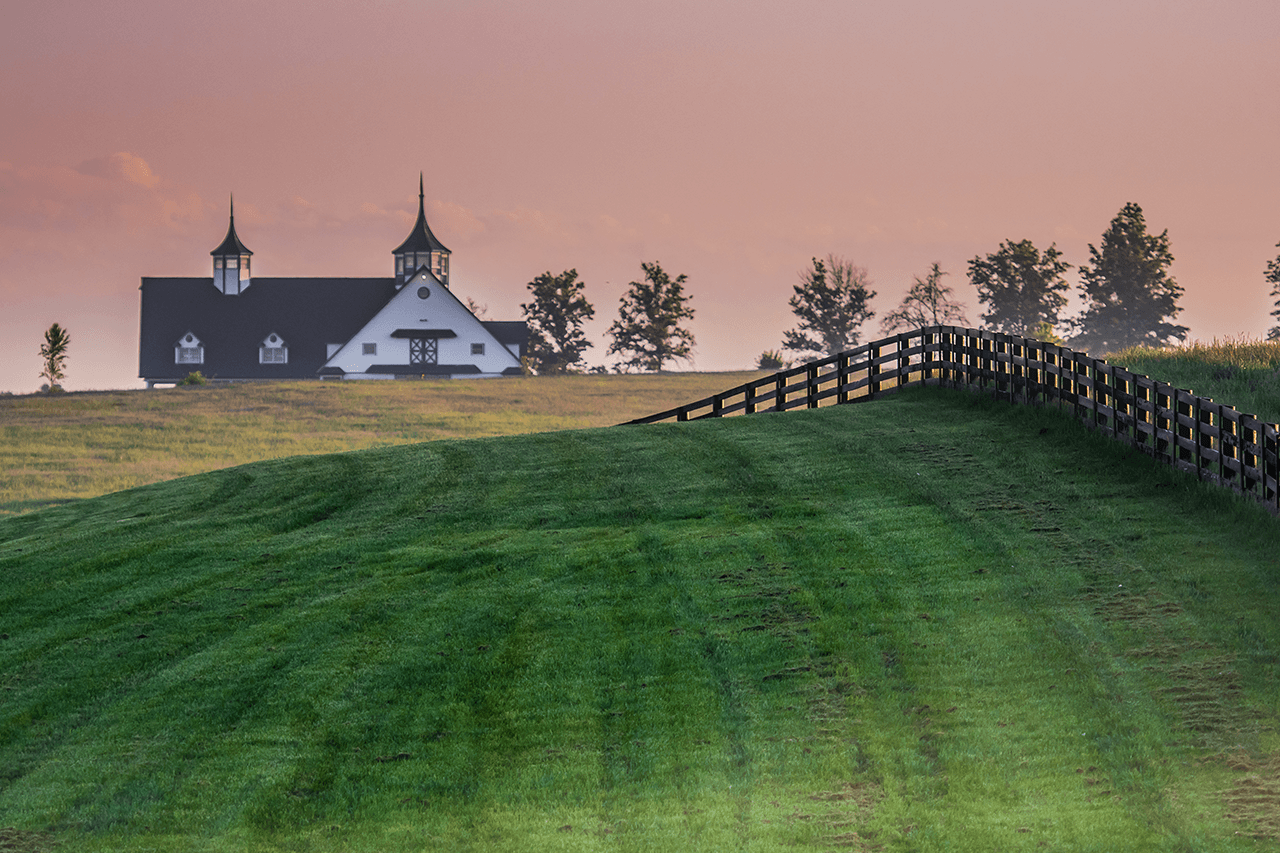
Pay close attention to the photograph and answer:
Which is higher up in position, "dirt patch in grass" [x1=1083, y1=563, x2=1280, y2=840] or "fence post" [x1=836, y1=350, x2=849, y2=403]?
"fence post" [x1=836, y1=350, x2=849, y2=403]

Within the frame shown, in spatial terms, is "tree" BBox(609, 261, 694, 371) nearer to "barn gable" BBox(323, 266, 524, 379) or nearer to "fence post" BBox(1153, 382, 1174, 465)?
"barn gable" BBox(323, 266, 524, 379)

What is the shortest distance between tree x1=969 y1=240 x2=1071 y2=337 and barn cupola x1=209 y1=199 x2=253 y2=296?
2693 inches

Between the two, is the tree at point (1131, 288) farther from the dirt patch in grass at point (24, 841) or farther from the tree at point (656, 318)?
the dirt patch in grass at point (24, 841)

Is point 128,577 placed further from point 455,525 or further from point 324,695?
point 324,695

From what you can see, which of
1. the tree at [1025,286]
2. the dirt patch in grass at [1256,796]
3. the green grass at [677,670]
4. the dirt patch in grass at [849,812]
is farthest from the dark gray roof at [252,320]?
the dirt patch in grass at [1256,796]

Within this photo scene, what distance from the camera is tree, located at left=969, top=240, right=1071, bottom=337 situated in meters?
107

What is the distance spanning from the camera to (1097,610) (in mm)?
14719

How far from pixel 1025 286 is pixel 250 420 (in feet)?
235

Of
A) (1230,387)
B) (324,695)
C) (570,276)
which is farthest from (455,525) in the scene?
(570,276)

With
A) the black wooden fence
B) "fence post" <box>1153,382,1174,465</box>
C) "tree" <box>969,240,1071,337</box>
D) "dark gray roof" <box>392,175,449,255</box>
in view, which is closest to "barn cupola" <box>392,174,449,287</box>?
"dark gray roof" <box>392,175,449,255</box>

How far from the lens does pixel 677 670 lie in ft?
44.5

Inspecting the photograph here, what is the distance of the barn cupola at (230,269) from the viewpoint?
112938mm

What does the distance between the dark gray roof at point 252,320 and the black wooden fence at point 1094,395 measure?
78351 millimetres

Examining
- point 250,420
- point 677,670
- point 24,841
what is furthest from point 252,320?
point 24,841
